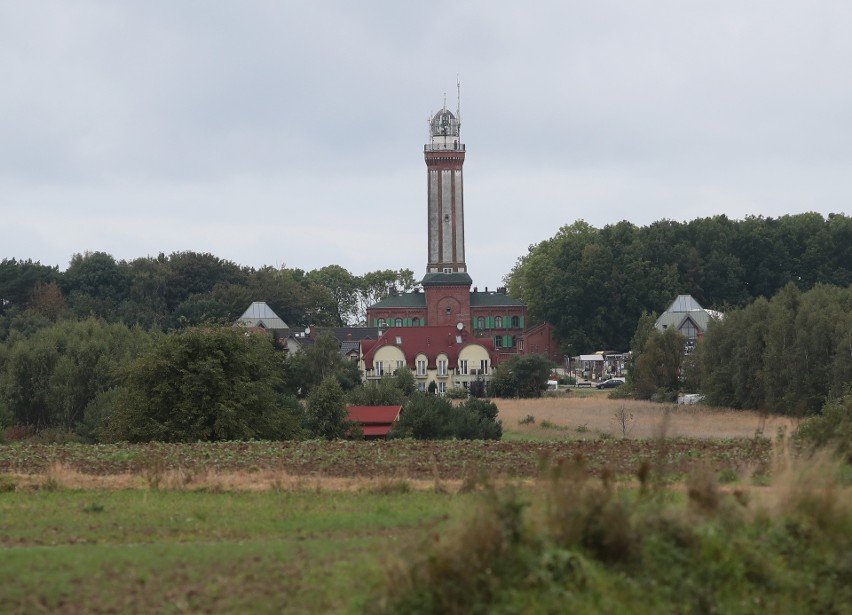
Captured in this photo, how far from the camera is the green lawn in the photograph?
41.5 ft

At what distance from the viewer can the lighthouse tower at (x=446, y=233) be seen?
122 m

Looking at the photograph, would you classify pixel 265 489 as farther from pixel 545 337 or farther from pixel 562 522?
pixel 545 337

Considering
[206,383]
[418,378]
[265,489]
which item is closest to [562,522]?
[265,489]

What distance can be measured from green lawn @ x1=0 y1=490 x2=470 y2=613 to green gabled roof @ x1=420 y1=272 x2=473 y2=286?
102878 mm

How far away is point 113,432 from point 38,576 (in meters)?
32.1

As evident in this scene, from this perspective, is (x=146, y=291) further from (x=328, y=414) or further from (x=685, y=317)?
(x=328, y=414)

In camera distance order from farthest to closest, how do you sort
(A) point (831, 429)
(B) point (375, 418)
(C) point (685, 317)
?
(C) point (685, 317), (B) point (375, 418), (A) point (831, 429)

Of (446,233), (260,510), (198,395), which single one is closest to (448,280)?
(446,233)

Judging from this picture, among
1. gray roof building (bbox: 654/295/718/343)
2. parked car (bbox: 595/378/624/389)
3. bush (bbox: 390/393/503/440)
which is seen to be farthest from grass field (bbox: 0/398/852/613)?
gray roof building (bbox: 654/295/718/343)

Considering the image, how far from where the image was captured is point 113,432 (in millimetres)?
44656

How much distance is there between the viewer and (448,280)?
123 m

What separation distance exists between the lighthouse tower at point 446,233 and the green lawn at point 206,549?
102 m

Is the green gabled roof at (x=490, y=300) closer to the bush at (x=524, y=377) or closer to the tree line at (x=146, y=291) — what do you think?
the tree line at (x=146, y=291)

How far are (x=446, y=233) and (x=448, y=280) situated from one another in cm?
452
